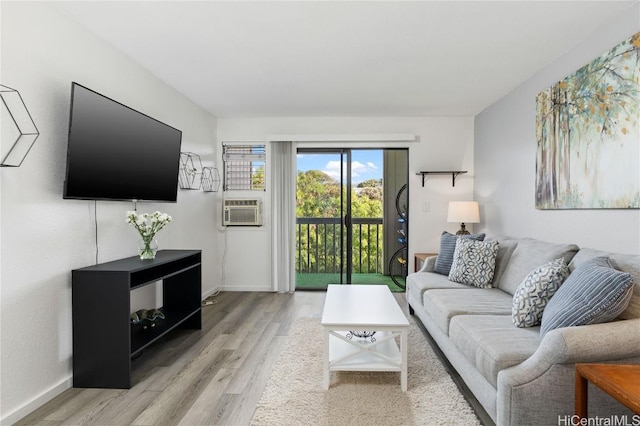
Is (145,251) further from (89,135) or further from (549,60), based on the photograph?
(549,60)

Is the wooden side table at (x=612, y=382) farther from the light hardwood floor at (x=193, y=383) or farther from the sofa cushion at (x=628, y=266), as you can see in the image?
the light hardwood floor at (x=193, y=383)

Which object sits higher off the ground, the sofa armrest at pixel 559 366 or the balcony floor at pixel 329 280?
the sofa armrest at pixel 559 366

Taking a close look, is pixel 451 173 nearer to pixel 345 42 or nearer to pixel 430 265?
pixel 430 265

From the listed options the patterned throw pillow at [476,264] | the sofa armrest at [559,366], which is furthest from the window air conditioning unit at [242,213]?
the sofa armrest at [559,366]

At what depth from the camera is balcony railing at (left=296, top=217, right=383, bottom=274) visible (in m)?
4.99

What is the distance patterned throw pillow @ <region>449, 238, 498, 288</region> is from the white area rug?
80cm

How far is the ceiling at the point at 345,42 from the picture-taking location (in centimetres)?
218

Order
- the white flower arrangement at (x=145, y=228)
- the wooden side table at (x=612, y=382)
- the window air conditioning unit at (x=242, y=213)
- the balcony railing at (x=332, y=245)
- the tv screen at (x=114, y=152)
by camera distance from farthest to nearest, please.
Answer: the balcony railing at (x=332, y=245)
the window air conditioning unit at (x=242, y=213)
the white flower arrangement at (x=145, y=228)
the tv screen at (x=114, y=152)
the wooden side table at (x=612, y=382)

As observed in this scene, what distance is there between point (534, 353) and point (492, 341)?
21 centimetres

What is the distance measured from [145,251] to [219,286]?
7.56 ft

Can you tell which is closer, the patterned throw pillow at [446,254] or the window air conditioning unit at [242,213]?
the patterned throw pillow at [446,254]

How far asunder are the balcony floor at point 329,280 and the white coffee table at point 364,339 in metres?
2.28

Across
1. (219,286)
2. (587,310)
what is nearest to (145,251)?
(219,286)

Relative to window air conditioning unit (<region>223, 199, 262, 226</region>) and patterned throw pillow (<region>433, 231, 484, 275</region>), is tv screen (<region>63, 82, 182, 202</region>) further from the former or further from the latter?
patterned throw pillow (<region>433, 231, 484, 275</region>)
